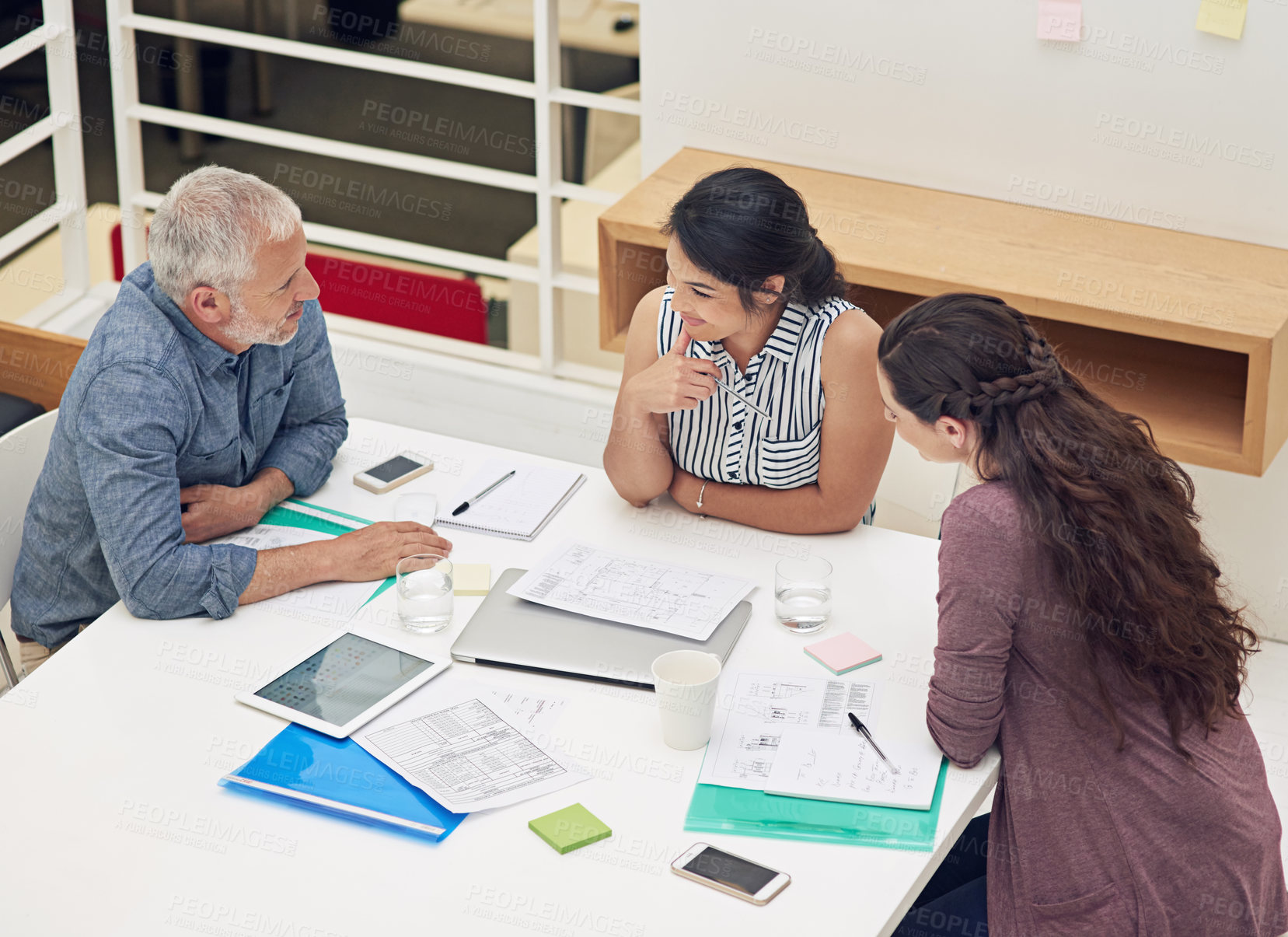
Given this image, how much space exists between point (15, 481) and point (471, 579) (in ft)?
2.78

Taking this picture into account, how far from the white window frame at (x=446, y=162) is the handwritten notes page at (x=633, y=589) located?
1686mm

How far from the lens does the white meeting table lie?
141 cm

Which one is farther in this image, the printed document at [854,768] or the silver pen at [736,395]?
the silver pen at [736,395]

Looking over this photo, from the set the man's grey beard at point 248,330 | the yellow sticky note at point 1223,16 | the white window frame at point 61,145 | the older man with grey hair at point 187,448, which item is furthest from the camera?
the white window frame at point 61,145

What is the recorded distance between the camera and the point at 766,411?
2.27 meters

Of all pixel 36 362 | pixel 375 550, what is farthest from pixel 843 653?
pixel 36 362

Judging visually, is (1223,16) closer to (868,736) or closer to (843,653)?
(843,653)

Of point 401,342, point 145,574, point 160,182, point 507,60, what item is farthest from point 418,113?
point 145,574

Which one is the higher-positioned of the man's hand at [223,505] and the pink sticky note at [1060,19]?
the pink sticky note at [1060,19]

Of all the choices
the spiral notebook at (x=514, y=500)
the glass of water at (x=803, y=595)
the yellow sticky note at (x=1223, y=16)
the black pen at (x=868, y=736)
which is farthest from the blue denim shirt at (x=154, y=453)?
the yellow sticky note at (x=1223, y=16)

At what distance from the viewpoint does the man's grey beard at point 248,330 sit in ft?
6.66

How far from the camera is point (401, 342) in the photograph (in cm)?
395

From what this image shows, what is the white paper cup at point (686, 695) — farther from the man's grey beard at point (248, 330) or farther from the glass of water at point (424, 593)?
the man's grey beard at point (248, 330)

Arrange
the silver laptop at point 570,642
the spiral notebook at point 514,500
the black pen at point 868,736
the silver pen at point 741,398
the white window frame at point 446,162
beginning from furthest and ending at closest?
1. the white window frame at point 446,162
2. the silver pen at point 741,398
3. the spiral notebook at point 514,500
4. the silver laptop at point 570,642
5. the black pen at point 868,736
